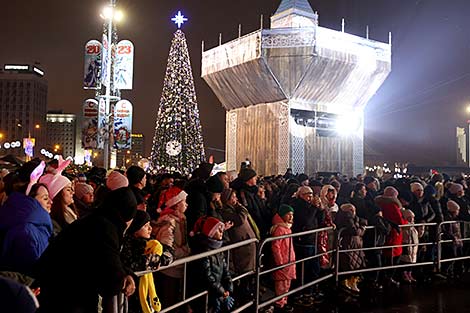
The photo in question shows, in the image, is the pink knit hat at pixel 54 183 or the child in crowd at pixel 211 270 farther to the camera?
the child in crowd at pixel 211 270

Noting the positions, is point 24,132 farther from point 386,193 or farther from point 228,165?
point 386,193

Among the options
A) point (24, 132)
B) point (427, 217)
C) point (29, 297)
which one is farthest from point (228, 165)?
point (24, 132)

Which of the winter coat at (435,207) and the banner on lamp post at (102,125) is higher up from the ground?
the banner on lamp post at (102,125)

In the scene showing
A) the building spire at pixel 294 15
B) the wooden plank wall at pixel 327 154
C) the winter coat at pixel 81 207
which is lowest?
the winter coat at pixel 81 207

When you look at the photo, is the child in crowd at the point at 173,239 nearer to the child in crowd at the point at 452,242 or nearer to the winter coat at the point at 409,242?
the winter coat at the point at 409,242

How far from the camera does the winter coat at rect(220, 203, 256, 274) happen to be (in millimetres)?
6383

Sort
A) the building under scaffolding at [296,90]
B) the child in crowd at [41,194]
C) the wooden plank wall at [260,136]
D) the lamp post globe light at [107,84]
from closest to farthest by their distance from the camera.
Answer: the child in crowd at [41,194]
the lamp post globe light at [107,84]
the building under scaffolding at [296,90]
the wooden plank wall at [260,136]

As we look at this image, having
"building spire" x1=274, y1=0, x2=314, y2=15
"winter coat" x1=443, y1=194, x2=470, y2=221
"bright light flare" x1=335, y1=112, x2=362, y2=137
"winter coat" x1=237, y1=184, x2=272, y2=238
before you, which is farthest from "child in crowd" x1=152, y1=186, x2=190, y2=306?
"building spire" x1=274, y1=0, x2=314, y2=15

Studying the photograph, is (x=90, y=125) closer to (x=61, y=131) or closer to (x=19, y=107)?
(x=19, y=107)

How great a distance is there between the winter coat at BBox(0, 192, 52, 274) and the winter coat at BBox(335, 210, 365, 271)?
5168mm

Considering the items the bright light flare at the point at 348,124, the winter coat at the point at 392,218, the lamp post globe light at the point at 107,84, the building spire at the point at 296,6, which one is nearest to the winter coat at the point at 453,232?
the winter coat at the point at 392,218

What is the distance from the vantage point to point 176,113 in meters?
25.2

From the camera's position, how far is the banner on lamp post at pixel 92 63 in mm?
18484

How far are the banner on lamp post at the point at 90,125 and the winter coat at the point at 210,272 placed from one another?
48.5 feet
